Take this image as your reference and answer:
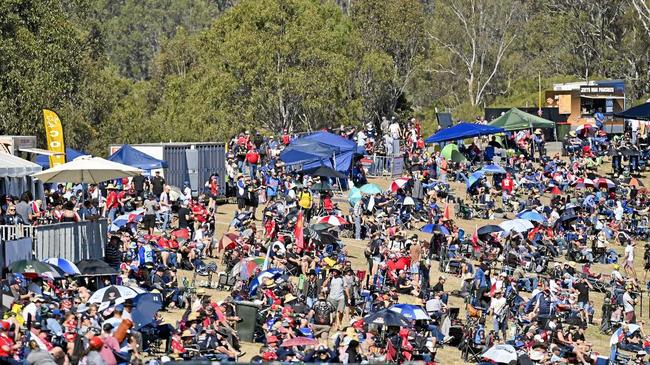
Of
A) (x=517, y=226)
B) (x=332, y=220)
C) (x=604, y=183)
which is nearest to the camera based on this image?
(x=332, y=220)

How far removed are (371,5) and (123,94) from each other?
22435 mm

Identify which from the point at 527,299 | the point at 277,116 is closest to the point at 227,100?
the point at 277,116

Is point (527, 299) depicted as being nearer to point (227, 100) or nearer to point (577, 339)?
point (577, 339)

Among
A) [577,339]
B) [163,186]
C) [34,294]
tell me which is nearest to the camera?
[34,294]

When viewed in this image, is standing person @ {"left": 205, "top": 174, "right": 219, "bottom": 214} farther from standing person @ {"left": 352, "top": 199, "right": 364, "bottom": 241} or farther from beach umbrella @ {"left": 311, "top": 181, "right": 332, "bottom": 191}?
standing person @ {"left": 352, "top": 199, "right": 364, "bottom": 241}

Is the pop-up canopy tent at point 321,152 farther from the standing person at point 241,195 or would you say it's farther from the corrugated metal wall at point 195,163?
the standing person at point 241,195

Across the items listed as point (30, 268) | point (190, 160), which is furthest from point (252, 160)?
point (30, 268)

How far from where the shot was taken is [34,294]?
21203mm

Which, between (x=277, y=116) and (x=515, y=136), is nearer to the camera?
(x=515, y=136)

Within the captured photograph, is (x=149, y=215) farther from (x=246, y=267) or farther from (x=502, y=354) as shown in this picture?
(x=502, y=354)

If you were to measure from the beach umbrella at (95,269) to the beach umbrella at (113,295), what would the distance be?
7.01 ft

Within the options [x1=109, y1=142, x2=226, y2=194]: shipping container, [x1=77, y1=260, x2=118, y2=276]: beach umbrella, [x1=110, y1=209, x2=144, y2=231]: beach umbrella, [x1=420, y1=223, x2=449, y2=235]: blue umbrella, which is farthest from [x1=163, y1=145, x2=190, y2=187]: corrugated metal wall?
[x1=77, y1=260, x2=118, y2=276]: beach umbrella

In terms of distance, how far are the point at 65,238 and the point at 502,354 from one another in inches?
337

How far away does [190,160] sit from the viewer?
121 feet
